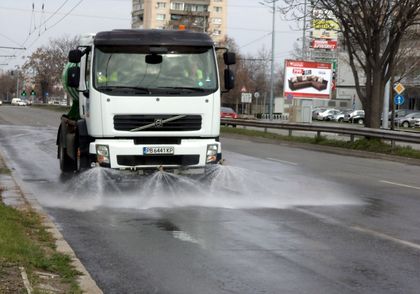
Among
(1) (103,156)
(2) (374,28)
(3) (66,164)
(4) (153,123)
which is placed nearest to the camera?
(1) (103,156)

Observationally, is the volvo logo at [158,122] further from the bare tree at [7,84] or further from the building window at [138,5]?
the bare tree at [7,84]

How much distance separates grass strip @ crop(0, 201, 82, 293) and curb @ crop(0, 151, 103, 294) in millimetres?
69

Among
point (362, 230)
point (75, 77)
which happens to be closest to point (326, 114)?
point (75, 77)

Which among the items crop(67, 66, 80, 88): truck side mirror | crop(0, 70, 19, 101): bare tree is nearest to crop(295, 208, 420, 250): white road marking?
crop(67, 66, 80, 88): truck side mirror

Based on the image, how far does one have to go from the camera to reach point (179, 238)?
306 inches

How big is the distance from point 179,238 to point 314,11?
2060 cm

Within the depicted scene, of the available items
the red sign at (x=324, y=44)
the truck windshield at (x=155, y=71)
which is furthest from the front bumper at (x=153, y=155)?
the red sign at (x=324, y=44)

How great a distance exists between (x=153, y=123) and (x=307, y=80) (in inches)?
1524

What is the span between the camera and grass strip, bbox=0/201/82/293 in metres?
5.95

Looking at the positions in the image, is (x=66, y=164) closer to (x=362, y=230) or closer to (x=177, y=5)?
(x=362, y=230)

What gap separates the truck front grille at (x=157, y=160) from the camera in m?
11.2

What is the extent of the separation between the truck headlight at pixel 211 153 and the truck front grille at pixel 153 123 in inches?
22.5

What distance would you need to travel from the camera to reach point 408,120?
5825cm

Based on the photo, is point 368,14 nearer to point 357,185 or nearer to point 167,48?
point 357,185
